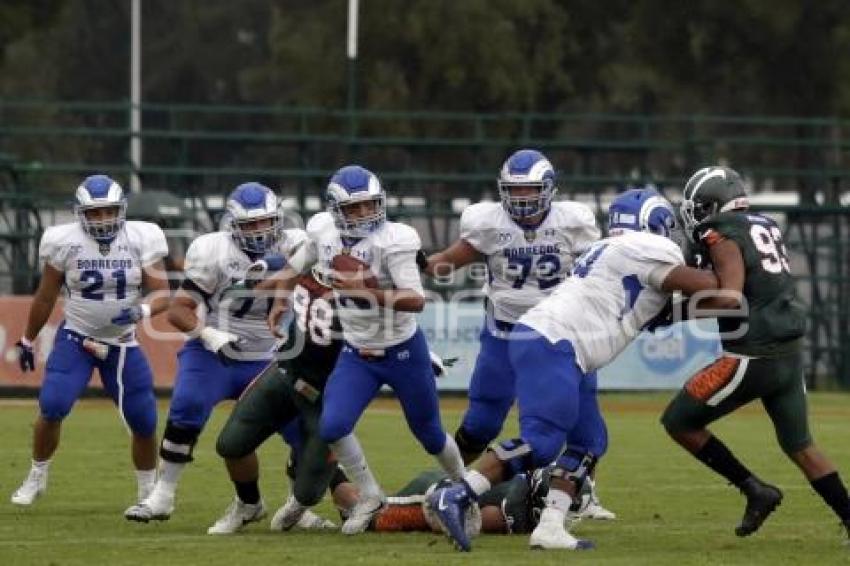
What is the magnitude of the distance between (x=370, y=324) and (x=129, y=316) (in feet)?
6.79

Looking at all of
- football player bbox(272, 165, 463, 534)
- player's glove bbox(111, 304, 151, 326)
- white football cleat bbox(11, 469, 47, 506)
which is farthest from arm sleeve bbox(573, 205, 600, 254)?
white football cleat bbox(11, 469, 47, 506)

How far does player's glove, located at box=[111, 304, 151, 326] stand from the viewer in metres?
11.5

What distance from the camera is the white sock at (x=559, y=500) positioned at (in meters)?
9.38

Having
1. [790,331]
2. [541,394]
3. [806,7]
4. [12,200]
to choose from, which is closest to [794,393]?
[790,331]

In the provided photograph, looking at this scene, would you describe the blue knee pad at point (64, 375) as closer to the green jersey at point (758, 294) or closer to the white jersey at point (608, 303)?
the white jersey at point (608, 303)

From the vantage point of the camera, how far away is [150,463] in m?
11.4

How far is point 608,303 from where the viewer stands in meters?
9.30

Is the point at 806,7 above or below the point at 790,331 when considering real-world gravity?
above

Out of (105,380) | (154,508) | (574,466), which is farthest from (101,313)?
(574,466)

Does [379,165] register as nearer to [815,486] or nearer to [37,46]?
[37,46]

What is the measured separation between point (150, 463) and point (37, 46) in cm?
3266

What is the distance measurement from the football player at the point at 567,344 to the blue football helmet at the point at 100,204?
120 inches

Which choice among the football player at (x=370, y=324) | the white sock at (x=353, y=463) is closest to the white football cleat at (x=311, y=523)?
the football player at (x=370, y=324)

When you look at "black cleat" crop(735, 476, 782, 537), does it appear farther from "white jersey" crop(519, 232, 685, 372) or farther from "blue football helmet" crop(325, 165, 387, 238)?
"blue football helmet" crop(325, 165, 387, 238)
